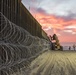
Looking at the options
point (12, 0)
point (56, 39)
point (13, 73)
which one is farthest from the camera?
point (56, 39)

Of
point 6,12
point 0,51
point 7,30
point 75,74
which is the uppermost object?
point 6,12

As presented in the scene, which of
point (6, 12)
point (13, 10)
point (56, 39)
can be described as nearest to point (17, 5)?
point (13, 10)

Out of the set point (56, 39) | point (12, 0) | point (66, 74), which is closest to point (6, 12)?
point (12, 0)

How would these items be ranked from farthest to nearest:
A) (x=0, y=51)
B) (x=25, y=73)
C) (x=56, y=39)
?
(x=56, y=39), (x=25, y=73), (x=0, y=51)

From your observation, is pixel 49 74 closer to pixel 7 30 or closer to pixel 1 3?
pixel 7 30

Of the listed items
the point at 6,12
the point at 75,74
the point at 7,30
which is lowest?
the point at 75,74

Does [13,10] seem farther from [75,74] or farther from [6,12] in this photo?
[75,74]

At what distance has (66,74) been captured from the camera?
1262 centimetres

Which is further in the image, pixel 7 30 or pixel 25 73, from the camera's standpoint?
pixel 25 73

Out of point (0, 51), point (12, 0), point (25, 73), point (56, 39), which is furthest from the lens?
point (56, 39)

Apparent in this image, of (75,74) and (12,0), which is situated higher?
(12,0)

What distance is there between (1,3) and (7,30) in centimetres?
106

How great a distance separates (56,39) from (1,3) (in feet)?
143

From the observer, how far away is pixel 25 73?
41.1 feet
